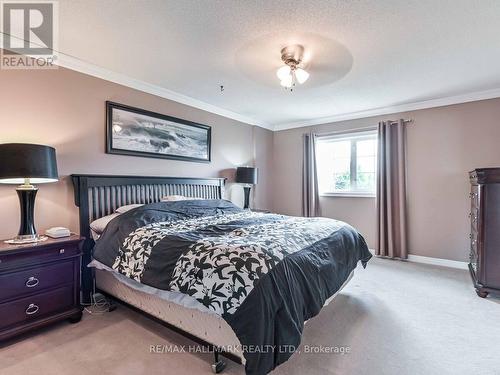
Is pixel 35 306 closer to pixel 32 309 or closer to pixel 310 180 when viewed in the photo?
pixel 32 309

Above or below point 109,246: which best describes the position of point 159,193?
above

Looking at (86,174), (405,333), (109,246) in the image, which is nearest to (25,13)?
(86,174)

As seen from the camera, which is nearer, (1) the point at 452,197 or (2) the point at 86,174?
(2) the point at 86,174

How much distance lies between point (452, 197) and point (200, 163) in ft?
12.0

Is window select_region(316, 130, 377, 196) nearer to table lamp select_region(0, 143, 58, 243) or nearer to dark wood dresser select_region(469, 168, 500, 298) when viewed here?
dark wood dresser select_region(469, 168, 500, 298)

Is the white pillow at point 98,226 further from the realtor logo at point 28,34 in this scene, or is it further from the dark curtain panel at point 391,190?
the dark curtain panel at point 391,190

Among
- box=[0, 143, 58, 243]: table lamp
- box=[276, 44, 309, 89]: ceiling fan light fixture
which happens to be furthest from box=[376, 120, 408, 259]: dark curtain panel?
box=[0, 143, 58, 243]: table lamp

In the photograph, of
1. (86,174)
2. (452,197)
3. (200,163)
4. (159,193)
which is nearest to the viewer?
(86,174)

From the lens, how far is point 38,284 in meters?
2.06

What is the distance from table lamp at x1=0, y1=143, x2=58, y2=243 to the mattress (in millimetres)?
762

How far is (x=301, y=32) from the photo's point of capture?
2111 mm

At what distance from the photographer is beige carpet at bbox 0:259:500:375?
5.55ft

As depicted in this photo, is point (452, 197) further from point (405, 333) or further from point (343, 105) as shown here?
point (405, 333)

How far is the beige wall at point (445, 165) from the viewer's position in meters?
3.51
